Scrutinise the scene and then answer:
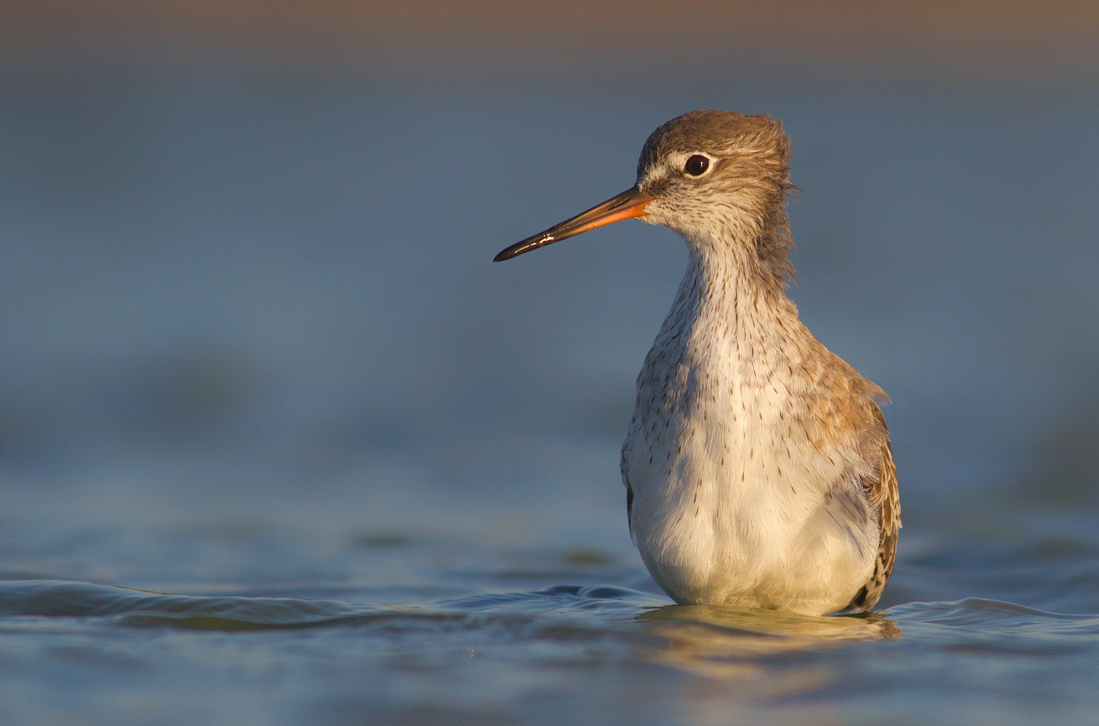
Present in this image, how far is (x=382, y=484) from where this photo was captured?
33.4 feet

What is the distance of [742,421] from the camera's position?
648 cm

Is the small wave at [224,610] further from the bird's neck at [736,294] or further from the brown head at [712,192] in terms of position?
the brown head at [712,192]

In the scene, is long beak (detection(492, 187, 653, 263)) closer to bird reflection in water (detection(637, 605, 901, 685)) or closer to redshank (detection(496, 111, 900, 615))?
redshank (detection(496, 111, 900, 615))

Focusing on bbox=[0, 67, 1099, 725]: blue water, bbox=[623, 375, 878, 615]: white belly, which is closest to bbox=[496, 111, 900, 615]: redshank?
bbox=[623, 375, 878, 615]: white belly

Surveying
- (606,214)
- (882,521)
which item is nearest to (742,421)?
(882,521)

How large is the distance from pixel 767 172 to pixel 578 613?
2.76m

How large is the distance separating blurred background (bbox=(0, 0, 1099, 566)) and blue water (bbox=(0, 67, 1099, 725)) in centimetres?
6

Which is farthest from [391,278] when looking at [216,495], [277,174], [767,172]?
[767,172]

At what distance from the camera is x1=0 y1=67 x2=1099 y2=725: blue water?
19.4 feet

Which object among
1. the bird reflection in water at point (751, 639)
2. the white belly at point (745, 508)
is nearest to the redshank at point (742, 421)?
the white belly at point (745, 508)

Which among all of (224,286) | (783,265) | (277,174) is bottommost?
(783,265)

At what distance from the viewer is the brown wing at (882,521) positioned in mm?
7070

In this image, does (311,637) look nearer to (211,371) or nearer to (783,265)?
(783,265)

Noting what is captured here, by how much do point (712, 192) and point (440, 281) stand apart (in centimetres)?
875
